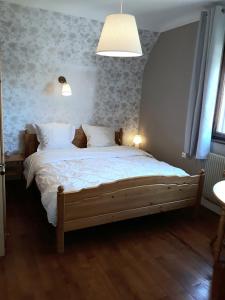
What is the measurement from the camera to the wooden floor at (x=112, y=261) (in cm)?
182

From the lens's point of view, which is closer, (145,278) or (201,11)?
(145,278)

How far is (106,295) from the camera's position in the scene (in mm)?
1784

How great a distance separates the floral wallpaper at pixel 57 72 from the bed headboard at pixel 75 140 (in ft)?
0.42

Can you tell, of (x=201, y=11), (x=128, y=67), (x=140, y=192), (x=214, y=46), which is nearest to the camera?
(x=140, y=192)

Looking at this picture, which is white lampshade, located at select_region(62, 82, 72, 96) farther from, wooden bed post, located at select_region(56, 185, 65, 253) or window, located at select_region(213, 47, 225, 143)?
window, located at select_region(213, 47, 225, 143)

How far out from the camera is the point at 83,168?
2.90m

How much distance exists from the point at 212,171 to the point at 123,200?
4.18 feet

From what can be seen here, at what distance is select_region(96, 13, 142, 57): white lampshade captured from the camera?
191 centimetres

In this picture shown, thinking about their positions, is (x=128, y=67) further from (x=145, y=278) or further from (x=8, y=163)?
(x=145, y=278)

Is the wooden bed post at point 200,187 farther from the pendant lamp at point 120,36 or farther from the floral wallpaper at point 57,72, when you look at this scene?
the floral wallpaper at point 57,72

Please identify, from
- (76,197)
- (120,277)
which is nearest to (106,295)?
(120,277)

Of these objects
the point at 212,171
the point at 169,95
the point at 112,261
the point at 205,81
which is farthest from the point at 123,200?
the point at 169,95

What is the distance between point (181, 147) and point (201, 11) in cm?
167

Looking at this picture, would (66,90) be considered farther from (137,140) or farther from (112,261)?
(112,261)
